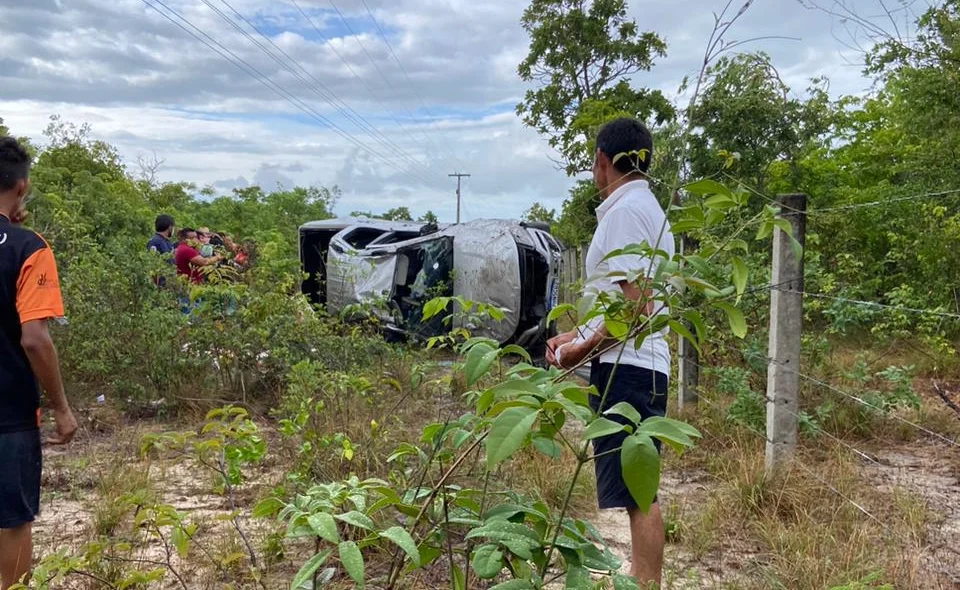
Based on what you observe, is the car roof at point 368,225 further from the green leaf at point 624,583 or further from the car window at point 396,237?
the green leaf at point 624,583

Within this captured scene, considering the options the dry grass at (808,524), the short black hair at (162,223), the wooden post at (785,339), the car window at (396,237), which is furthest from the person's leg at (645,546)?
the car window at (396,237)

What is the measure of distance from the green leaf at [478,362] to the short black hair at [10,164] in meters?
2.05

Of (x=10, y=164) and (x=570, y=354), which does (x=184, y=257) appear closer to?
(x=10, y=164)

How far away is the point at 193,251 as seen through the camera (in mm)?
7258

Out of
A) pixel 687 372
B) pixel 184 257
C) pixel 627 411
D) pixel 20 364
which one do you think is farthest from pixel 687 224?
pixel 184 257

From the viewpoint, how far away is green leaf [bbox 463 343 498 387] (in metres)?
1.30

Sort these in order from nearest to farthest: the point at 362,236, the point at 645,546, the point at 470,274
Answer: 1. the point at 645,546
2. the point at 470,274
3. the point at 362,236

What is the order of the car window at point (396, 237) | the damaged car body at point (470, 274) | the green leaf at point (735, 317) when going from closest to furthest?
the green leaf at point (735, 317), the damaged car body at point (470, 274), the car window at point (396, 237)

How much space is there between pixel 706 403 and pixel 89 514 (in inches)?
151

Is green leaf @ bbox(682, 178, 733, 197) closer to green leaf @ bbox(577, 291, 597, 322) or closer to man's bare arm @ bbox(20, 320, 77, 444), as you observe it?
green leaf @ bbox(577, 291, 597, 322)

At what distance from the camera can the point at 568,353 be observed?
2.30 m

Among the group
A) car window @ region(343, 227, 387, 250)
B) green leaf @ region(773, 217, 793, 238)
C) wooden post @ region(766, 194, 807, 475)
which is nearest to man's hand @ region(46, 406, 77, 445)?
green leaf @ region(773, 217, 793, 238)

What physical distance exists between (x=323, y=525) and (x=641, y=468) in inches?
22.8

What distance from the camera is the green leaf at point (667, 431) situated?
3.73 ft
